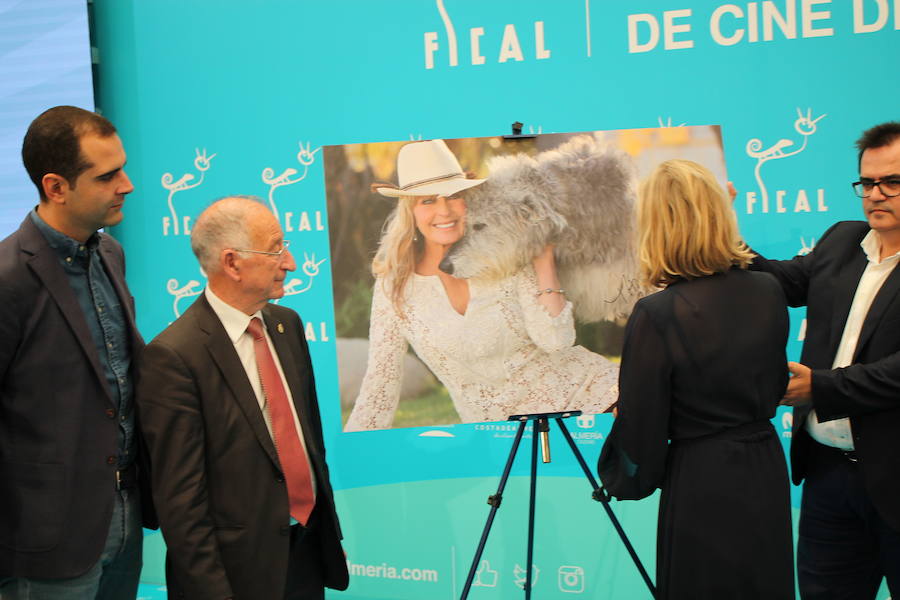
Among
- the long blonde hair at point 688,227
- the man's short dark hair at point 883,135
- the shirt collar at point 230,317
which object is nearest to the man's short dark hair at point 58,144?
the shirt collar at point 230,317

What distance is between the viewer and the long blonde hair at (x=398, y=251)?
313cm

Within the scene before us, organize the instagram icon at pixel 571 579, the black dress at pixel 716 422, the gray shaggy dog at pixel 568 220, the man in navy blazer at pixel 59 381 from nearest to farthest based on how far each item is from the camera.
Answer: the man in navy blazer at pixel 59 381, the black dress at pixel 716 422, the gray shaggy dog at pixel 568 220, the instagram icon at pixel 571 579

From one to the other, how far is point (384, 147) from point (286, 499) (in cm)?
154

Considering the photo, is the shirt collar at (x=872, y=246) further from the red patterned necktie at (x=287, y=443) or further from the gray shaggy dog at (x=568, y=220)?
the red patterned necktie at (x=287, y=443)

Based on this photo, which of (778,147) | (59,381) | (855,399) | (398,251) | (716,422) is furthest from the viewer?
(778,147)

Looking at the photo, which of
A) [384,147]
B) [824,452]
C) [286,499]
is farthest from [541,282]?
[286,499]

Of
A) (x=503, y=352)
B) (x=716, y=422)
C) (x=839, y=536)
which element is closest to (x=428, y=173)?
(x=503, y=352)

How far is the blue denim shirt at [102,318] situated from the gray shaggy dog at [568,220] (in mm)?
1323

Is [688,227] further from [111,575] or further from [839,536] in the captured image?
[111,575]

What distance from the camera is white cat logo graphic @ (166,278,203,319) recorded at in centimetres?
434

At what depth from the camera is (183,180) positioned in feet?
14.1

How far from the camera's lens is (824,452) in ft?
8.47

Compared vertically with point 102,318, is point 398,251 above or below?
above

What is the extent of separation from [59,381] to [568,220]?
6.03 ft
